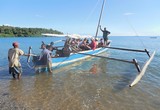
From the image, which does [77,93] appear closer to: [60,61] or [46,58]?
[46,58]

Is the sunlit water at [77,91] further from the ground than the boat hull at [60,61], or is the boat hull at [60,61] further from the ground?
the boat hull at [60,61]

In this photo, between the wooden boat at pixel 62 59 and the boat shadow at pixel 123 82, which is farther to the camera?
the wooden boat at pixel 62 59

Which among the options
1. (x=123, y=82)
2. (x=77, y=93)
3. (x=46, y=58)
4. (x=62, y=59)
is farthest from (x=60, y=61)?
(x=77, y=93)

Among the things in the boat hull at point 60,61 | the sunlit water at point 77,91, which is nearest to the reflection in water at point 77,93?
the sunlit water at point 77,91

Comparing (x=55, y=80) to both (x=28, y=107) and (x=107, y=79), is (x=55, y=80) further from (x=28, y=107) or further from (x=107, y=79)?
(x=28, y=107)

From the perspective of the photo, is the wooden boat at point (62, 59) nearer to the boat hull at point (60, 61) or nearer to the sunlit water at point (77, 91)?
the boat hull at point (60, 61)

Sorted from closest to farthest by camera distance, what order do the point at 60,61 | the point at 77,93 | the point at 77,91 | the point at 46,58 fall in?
the point at 77,93
the point at 77,91
the point at 46,58
the point at 60,61

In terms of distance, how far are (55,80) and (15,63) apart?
2618 millimetres

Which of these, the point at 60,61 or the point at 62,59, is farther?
the point at 62,59

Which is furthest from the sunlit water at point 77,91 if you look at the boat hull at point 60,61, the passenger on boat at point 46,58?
the passenger on boat at point 46,58

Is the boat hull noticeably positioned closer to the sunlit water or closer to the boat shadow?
the sunlit water

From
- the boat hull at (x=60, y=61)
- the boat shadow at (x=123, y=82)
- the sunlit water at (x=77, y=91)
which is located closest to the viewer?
the sunlit water at (x=77, y=91)

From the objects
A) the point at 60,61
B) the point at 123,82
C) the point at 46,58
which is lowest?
the point at 123,82

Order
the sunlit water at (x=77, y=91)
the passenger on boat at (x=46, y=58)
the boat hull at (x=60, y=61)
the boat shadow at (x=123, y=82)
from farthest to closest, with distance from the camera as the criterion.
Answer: the boat hull at (x=60, y=61), the passenger on boat at (x=46, y=58), the boat shadow at (x=123, y=82), the sunlit water at (x=77, y=91)
